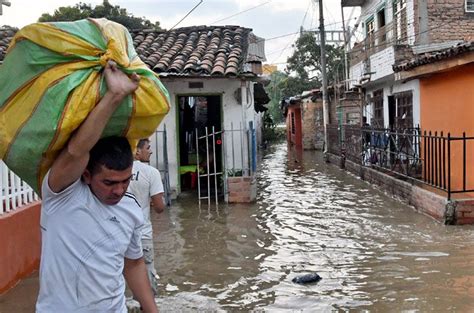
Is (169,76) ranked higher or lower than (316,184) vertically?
higher

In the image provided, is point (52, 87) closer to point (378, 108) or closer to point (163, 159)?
point (163, 159)

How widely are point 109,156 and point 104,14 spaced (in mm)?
32775

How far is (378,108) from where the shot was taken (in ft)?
61.5

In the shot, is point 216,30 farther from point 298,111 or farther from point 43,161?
point 298,111

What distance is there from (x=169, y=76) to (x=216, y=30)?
3.73 m

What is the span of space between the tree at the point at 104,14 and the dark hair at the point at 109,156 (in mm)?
30008

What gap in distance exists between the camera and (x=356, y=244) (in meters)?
7.61

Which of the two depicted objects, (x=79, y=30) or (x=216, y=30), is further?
(x=216, y=30)

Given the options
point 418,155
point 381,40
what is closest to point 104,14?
point 381,40

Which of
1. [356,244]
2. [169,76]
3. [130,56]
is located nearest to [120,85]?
[130,56]

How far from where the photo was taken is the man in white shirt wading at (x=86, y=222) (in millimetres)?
1964

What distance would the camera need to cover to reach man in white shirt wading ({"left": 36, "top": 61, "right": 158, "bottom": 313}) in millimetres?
1964

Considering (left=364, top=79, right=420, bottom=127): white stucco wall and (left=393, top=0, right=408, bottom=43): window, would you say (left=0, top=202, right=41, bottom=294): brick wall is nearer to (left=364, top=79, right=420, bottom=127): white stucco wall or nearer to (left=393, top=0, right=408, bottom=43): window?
(left=364, top=79, right=420, bottom=127): white stucco wall

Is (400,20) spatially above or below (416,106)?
above
